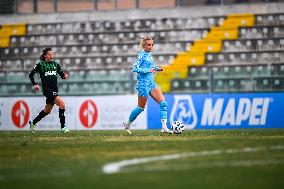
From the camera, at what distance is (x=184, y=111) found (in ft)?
66.9

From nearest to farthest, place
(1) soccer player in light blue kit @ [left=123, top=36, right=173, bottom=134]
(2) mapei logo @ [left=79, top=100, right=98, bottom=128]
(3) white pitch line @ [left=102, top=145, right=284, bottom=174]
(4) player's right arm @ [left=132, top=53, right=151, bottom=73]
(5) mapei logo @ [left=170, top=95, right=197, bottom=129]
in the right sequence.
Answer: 1. (3) white pitch line @ [left=102, top=145, right=284, bottom=174]
2. (4) player's right arm @ [left=132, top=53, right=151, bottom=73]
3. (1) soccer player in light blue kit @ [left=123, top=36, right=173, bottom=134]
4. (5) mapei logo @ [left=170, top=95, right=197, bottom=129]
5. (2) mapei logo @ [left=79, top=100, right=98, bottom=128]

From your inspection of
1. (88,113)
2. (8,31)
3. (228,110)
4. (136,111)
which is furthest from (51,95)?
(8,31)

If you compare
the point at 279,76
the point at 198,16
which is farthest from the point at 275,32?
the point at 279,76

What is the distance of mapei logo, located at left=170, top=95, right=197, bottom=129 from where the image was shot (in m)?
20.2

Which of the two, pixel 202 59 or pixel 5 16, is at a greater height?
pixel 5 16

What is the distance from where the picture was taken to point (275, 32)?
27.1 m

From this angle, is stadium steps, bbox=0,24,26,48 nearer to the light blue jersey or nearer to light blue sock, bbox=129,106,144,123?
light blue sock, bbox=129,106,144,123

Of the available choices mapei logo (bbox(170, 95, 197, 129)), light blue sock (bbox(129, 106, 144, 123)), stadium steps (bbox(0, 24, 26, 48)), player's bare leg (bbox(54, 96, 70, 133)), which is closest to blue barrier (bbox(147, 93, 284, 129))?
mapei logo (bbox(170, 95, 197, 129))

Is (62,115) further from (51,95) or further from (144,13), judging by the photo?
(144,13)

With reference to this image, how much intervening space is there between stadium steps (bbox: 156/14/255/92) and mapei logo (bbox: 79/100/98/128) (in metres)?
5.16

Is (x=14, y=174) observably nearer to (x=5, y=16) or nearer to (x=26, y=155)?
(x=26, y=155)

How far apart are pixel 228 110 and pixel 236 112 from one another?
244 millimetres

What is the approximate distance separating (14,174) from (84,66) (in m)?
20.3

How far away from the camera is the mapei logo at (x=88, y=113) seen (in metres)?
20.9
